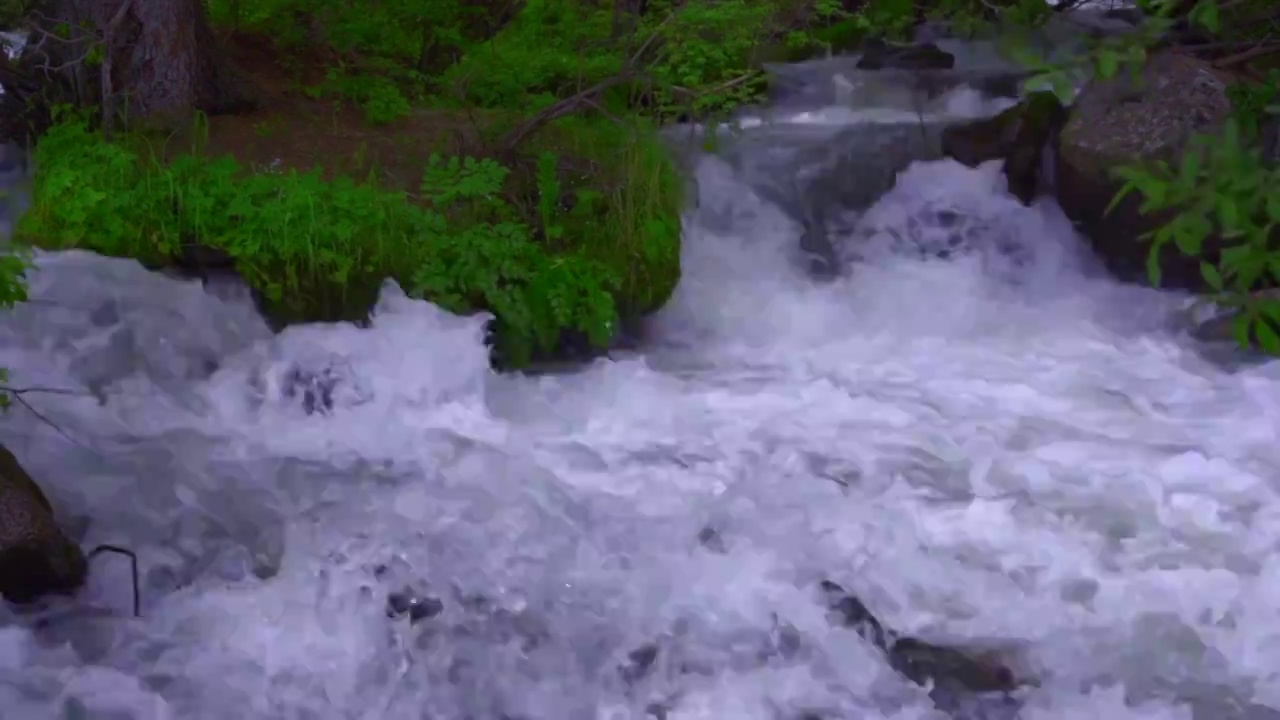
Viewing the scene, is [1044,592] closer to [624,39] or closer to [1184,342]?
[1184,342]

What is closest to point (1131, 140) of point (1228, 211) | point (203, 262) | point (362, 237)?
point (362, 237)

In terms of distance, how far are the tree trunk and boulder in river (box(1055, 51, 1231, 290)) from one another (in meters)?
5.83

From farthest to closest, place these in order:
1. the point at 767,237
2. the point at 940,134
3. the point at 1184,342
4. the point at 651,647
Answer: the point at 940,134, the point at 767,237, the point at 1184,342, the point at 651,647

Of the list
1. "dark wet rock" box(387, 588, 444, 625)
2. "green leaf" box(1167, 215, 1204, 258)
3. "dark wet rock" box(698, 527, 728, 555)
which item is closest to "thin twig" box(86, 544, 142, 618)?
"dark wet rock" box(387, 588, 444, 625)

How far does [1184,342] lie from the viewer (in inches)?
270

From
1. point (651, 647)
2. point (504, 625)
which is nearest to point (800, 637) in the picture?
point (651, 647)

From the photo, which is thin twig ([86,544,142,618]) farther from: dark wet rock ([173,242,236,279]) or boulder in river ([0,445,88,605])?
dark wet rock ([173,242,236,279])

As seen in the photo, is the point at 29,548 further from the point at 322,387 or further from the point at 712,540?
the point at 712,540

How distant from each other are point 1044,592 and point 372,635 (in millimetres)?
2547

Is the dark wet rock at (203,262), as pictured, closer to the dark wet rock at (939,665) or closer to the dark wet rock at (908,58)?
the dark wet rock at (939,665)

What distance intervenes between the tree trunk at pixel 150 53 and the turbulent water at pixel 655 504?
4.96 ft

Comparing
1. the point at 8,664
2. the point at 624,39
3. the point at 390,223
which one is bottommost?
the point at 8,664

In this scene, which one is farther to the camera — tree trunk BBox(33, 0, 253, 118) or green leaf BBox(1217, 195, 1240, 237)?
tree trunk BBox(33, 0, 253, 118)

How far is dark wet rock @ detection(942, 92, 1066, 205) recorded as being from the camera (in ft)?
26.9
